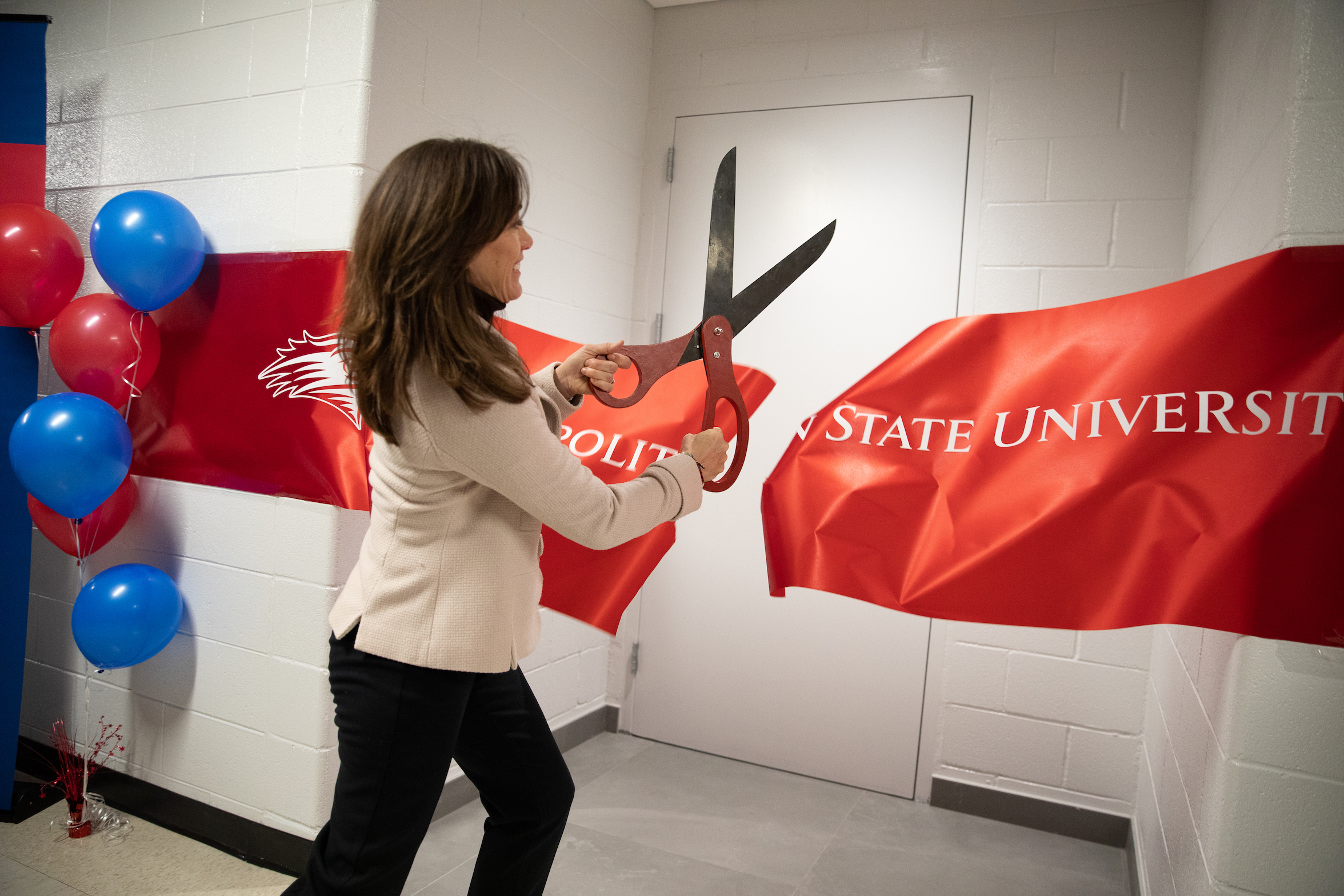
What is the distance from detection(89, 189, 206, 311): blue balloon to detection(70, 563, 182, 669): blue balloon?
26.8 inches

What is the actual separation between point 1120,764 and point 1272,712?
1495mm

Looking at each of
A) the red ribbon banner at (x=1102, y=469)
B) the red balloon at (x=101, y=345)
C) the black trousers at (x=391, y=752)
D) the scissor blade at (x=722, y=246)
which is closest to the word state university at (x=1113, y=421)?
the red ribbon banner at (x=1102, y=469)

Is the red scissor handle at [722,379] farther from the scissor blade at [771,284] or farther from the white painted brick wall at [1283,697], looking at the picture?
the white painted brick wall at [1283,697]

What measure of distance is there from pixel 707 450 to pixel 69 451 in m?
1.56

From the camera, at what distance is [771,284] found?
4.76 feet

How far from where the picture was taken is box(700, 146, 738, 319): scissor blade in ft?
4.65

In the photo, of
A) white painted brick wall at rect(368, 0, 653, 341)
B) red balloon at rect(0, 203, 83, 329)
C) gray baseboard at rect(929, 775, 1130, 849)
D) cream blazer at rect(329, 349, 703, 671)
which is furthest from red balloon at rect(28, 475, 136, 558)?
gray baseboard at rect(929, 775, 1130, 849)

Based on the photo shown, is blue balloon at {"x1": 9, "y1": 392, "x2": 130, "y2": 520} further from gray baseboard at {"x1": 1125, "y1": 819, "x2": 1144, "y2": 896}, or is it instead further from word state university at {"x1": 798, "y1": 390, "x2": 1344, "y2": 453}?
gray baseboard at {"x1": 1125, "y1": 819, "x2": 1144, "y2": 896}

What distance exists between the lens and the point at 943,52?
2.72 meters

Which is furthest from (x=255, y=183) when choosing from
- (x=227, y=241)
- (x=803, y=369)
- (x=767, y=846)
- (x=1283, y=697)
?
(x=1283, y=697)

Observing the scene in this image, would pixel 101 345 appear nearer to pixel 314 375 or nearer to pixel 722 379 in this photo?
pixel 314 375

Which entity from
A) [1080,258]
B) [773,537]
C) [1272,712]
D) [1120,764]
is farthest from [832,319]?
[1272,712]

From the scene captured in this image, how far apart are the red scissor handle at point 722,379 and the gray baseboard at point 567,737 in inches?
55.2

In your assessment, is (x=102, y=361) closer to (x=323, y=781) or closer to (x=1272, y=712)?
(x=323, y=781)
